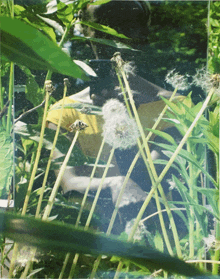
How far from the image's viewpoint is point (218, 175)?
1.10 metres

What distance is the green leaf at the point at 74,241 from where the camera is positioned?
Result: 0.33ft

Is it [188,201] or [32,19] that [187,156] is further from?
[32,19]

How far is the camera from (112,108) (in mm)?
1073

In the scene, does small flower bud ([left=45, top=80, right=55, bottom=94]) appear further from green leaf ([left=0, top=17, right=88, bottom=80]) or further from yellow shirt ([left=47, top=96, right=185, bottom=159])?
green leaf ([left=0, top=17, right=88, bottom=80])

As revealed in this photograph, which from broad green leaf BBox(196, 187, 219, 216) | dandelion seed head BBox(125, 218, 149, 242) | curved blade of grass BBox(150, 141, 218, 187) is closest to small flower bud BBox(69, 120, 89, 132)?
curved blade of grass BBox(150, 141, 218, 187)

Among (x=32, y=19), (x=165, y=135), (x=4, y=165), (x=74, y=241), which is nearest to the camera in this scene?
(x=74, y=241)

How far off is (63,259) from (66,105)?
1.60ft

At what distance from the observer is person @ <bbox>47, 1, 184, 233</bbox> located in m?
1.06

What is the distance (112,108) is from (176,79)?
0.79ft

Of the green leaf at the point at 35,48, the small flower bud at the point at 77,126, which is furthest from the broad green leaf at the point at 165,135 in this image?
the green leaf at the point at 35,48

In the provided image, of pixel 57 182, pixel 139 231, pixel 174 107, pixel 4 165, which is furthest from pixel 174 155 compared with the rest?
pixel 4 165

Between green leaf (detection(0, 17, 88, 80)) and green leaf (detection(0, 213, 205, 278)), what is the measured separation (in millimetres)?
51

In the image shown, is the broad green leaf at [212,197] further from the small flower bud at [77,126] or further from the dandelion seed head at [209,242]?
the small flower bud at [77,126]

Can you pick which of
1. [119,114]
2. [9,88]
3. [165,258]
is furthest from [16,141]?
[165,258]
